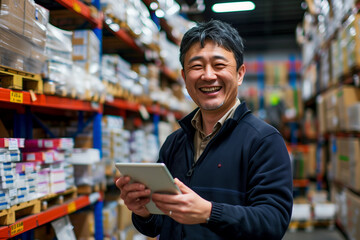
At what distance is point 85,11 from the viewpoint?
3420mm

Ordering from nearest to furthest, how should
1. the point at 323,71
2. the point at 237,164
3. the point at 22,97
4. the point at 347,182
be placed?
the point at 237,164 → the point at 22,97 → the point at 347,182 → the point at 323,71

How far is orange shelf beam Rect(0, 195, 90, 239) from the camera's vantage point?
2.25 meters

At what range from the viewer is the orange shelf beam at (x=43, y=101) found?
2317 mm

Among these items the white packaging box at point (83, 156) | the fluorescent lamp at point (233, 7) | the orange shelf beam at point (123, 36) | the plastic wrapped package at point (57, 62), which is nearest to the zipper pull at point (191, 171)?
the plastic wrapped package at point (57, 62)

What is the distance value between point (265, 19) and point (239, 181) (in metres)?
12.7

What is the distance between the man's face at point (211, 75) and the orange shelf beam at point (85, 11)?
1.55 metres

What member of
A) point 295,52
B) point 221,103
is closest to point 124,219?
point 221,103

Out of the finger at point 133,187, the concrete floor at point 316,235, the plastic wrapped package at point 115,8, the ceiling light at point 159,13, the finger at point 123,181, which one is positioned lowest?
the concrete floor at point 316,235

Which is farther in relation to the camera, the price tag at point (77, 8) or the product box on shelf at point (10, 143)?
the price tag at point (77, 8)

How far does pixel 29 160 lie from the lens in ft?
8.99

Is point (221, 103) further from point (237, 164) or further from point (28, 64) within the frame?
point (28, 64)

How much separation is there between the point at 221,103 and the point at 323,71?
A: 21.7 ft

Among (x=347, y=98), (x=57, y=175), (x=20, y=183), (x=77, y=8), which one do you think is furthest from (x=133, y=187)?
(x=347, y=98)

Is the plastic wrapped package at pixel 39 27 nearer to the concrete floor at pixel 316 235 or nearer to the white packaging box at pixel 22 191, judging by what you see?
the white packaging box at pixel 22 191
